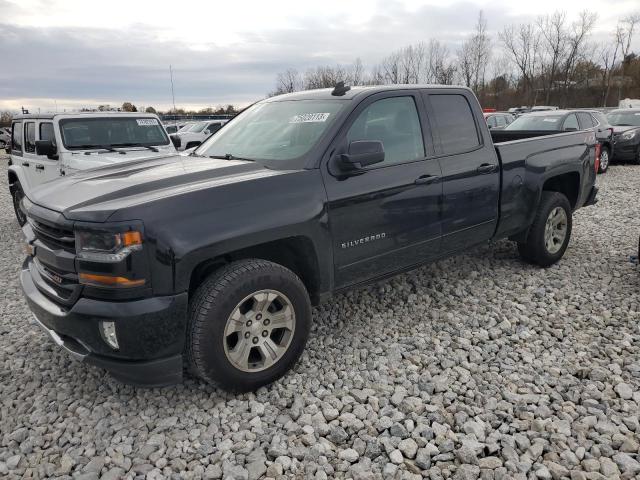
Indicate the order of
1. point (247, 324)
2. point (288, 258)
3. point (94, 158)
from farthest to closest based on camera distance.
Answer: point (94, 158), point (288, 258), point (247, 324)

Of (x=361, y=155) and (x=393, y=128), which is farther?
(x=393, y=128)

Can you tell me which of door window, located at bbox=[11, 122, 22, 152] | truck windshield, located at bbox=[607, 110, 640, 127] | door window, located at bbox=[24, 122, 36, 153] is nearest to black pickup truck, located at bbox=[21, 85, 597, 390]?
door window, located at bbox=[24, 122, 36, 153]

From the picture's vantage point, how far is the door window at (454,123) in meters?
4.07

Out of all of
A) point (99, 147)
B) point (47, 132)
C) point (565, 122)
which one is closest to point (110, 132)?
point (99, 147)

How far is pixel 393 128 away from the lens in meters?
3.78

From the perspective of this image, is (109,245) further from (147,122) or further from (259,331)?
(147,122)

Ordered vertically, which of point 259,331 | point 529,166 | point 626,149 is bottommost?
point 259,331

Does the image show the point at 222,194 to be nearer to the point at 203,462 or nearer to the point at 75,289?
the point at 75,289

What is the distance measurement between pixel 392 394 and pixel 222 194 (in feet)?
5.32

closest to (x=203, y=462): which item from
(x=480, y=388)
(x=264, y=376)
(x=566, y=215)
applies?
(x=264, y=376)

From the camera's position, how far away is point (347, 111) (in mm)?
3504

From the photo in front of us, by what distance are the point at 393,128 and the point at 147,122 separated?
556 centimetres

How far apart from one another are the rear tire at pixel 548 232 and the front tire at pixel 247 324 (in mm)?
Answer: 2910

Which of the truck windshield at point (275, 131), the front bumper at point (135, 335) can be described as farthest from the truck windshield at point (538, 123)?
the front bumper at point (135, 335)
